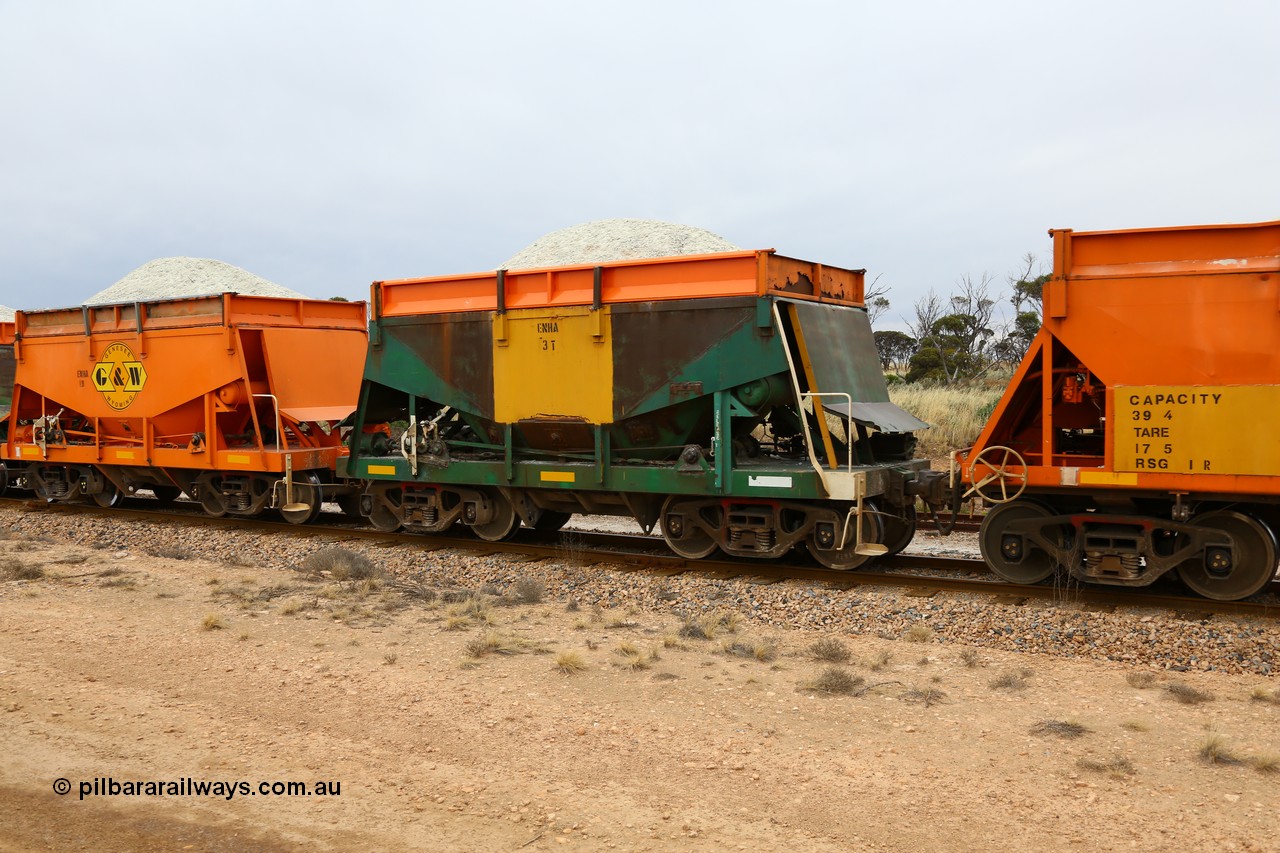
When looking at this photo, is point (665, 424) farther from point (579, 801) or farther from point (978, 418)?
point (978, 418)

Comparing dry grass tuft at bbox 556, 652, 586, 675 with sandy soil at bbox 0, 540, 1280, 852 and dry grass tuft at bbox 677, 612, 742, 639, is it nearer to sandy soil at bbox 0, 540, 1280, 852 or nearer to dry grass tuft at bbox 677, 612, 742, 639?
sandy soil at bbox 0, 540, 1280, 852

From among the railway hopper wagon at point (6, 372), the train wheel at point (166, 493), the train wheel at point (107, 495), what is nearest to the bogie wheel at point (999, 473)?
the train wheel at point (166, 493)

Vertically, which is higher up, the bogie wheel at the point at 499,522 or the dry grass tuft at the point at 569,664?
the bogie wheel at the point at 499,522

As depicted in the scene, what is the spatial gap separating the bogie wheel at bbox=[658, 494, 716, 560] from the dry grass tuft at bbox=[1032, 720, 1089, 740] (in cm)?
522

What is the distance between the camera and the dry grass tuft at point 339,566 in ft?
31.7

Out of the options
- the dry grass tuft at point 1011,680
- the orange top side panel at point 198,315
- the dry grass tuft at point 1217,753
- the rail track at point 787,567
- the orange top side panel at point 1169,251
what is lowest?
the dry grass tuft at point 1217,753

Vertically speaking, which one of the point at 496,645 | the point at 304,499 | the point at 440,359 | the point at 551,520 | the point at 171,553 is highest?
the point at 440,359

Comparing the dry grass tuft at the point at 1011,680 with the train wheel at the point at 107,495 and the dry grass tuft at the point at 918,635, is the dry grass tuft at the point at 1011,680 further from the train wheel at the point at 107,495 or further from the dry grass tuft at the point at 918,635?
the train wheel at the point at 107,495

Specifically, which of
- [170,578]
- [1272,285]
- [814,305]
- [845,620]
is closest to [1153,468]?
[1272,285]

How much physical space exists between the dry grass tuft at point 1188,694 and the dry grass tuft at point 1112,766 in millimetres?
1222

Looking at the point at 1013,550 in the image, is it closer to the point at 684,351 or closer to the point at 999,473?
the point at 999,473

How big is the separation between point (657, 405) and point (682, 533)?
4.56 feet

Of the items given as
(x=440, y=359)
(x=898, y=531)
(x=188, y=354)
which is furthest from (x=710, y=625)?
(x=188, y=354)

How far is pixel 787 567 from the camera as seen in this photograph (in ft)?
32.9
